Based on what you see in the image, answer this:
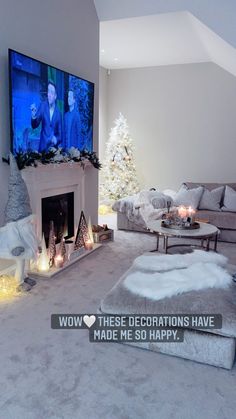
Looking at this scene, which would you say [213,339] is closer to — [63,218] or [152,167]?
[63,218]

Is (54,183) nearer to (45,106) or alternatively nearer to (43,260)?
(45,106)

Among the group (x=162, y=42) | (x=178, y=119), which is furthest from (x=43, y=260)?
(x=178, y=119)

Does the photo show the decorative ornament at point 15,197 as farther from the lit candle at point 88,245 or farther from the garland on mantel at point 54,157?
the lit candle at point 88,245

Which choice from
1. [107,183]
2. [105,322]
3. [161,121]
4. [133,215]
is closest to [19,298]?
[105,322]

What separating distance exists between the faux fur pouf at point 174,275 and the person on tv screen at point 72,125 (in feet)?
6.91

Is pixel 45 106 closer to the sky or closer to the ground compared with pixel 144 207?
closer to the sky

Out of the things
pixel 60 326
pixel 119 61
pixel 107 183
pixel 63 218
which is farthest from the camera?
pixel 107 183

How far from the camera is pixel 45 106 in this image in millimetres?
3758

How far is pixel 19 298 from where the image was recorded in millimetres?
3031

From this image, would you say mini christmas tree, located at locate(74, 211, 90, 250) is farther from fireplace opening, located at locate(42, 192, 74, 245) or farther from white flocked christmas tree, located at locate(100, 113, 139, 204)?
white flocked christmas tree, located at locate(100, 113, 139, 204)

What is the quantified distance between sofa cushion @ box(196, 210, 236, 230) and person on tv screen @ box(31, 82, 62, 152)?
8.04 feet

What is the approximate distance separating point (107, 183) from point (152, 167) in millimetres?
1011

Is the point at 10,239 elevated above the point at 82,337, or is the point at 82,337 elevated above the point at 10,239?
the point at 10,239

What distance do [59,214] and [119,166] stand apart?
2888mm
